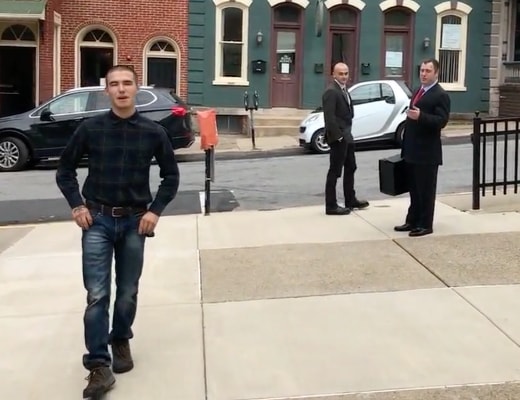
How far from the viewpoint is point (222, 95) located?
22188mm

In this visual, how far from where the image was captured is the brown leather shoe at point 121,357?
185 inches

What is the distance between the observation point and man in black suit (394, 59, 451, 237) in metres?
7.63

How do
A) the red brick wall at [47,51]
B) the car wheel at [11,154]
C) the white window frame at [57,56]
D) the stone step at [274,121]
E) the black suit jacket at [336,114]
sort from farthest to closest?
the stone step at [274,121] < the white window frame at [57,56] < the red brick wall at [47,51] < the car wheel at [11,154] < the black suit jacket at [336,114]

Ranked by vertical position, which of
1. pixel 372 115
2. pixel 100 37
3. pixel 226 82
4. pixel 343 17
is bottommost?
pixel 372 115

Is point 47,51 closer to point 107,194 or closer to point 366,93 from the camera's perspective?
point 366,93

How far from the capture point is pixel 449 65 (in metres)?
23.1

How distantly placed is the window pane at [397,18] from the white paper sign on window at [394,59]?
0.83 m

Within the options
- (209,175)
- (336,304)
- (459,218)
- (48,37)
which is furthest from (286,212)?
(48,37)

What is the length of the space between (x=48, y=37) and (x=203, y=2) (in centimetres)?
445

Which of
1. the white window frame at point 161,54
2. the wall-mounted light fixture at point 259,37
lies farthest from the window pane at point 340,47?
the white window frame at point 161,54

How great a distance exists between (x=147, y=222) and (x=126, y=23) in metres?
17.9

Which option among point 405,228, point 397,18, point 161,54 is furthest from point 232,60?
point 405,228

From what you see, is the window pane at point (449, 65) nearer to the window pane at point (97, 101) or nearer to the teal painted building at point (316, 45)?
the teal painted building at point (316, 45)

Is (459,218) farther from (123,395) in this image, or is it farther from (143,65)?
(143,65)
